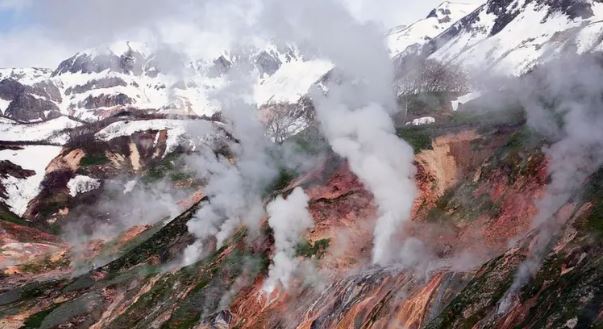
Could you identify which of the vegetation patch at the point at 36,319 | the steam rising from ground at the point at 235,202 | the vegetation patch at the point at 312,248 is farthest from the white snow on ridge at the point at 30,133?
the vegetation patch at the point at 312,248

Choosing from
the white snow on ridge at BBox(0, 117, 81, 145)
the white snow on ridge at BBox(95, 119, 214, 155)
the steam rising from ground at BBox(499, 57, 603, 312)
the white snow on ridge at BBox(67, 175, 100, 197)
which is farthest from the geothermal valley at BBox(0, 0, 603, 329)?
the white snow on ridge at BBox(0, 117, 81, 145)

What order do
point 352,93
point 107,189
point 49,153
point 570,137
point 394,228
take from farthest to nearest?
1. point 49,153
2. point 107,189
3. point 352,93
4. point 394,228
5. point 570,137

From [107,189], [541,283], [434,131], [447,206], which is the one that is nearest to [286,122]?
[107,189]

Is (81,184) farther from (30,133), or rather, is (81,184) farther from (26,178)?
(30,133)

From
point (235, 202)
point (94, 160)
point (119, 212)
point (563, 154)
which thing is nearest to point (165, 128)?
point (94, 160)

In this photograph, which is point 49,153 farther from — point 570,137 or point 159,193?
A: point 570,137
